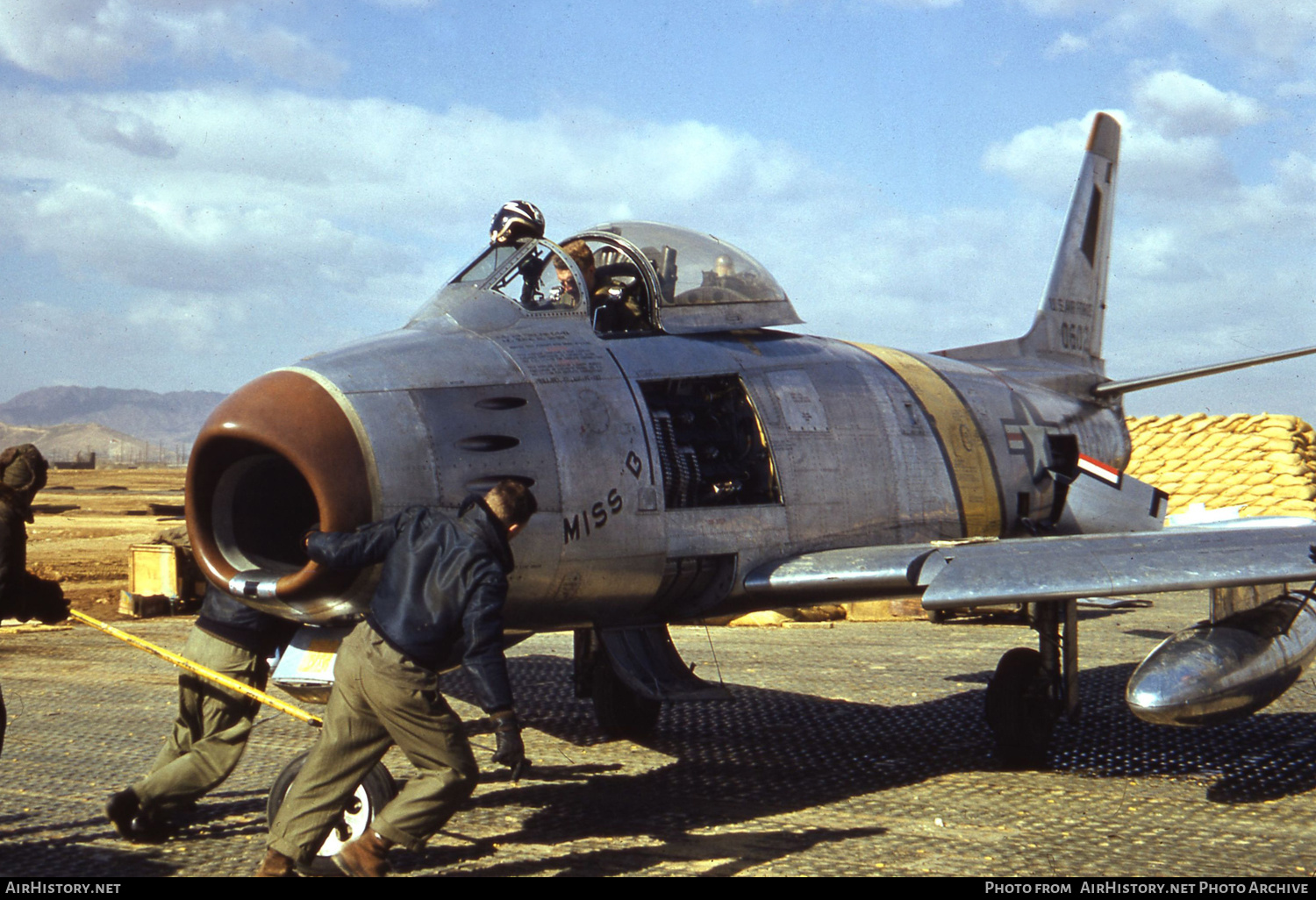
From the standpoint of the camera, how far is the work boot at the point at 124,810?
18.9ft

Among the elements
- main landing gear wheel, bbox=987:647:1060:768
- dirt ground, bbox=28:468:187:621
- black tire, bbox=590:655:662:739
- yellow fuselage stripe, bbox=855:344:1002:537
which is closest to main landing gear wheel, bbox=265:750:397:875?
dirt ground, bbox=28:468:187:621

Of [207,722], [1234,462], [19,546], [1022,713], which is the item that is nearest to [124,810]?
[207,722]

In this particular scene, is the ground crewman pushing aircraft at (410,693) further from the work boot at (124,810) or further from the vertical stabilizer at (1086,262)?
the vertical stabilizer at (1086,262)

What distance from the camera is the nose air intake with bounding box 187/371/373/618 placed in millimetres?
5684

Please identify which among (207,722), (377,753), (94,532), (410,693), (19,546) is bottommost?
(94,532)

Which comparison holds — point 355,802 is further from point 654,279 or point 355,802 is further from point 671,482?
point 654,279

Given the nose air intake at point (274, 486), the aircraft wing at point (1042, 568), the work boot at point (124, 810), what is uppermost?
the nose air intake at point (274, 486)

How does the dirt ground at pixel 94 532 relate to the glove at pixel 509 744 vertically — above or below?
below

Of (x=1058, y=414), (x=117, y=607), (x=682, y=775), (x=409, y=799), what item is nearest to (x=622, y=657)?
(x=682, y=775)

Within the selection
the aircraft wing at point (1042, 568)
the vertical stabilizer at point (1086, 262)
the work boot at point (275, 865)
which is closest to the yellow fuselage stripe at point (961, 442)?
the aircraft wing at point (1042, 568)

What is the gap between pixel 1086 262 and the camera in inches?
519

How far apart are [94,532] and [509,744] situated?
30618 millimetres

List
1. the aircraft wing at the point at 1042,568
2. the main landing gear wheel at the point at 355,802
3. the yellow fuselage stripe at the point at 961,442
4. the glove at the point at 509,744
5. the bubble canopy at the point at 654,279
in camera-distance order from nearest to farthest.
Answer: the glove at the point at 509,744
the main landing gear wheel at the point at 355,802
the aircraft wing at the point at 1042,568
the bubble canopy at the point at 654,279
the yellow fuselage stripe at the point at 961,442
